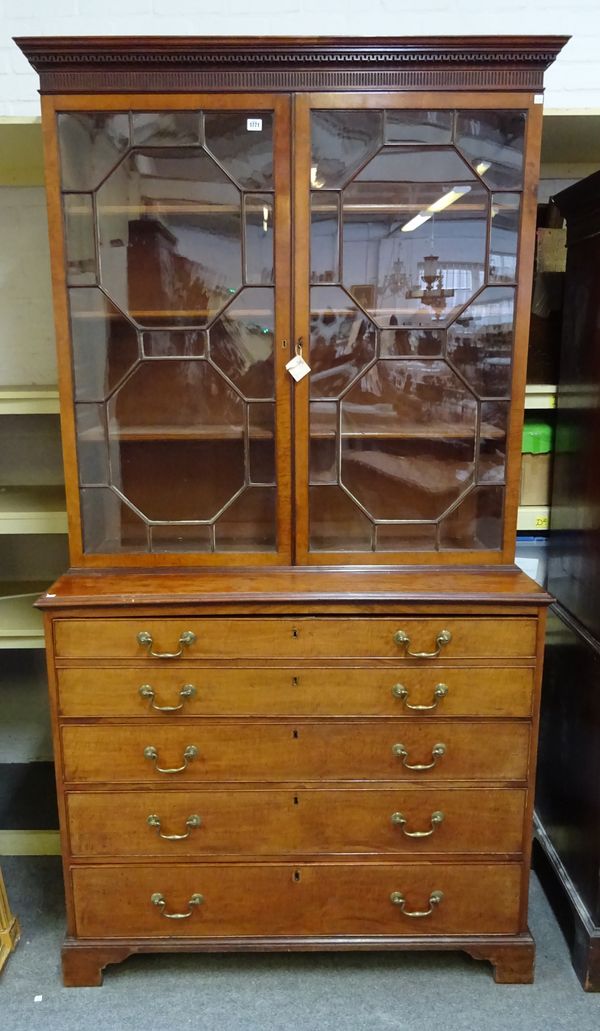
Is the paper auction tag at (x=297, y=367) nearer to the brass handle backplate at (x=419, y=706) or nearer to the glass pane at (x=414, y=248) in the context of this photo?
the glass pane at (x=414, y=248)

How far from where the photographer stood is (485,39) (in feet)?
4.37

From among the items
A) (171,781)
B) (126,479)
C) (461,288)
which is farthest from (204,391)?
(171,781)

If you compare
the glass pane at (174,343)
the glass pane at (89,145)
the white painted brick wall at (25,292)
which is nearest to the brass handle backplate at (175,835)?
the glass pane at (174,343)

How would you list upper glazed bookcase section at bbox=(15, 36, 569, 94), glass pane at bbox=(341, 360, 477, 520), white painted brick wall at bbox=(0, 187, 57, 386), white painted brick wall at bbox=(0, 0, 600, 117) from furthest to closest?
1. white painted brick wall at bbox=(0, 187, 57, 386)
2. white painted brick wall at bbox=(0, 0, 600, 117)
3. glass pane at bbox=(341, 360, 477, 520)
4. upper glazed bookcase section at bbox=(15, 36, 569, 94)

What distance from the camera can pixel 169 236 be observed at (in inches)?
59.6

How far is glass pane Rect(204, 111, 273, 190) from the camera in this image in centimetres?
141

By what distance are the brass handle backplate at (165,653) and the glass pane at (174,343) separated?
0.62 meters

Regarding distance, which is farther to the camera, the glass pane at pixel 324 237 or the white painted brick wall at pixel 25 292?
the white painted brick wall at pixel 25 292

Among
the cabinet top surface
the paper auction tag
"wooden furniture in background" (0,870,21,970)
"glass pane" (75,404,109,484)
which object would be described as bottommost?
"wooden furniture in background" (0,870,21,970)

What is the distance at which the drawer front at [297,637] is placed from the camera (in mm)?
1438

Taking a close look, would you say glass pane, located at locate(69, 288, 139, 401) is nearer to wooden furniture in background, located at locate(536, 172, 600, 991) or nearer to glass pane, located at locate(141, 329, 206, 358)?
glass pane, located at locate(141, 329, 206, 358)

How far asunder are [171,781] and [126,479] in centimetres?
69

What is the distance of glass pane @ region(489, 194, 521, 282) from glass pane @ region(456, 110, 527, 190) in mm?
29

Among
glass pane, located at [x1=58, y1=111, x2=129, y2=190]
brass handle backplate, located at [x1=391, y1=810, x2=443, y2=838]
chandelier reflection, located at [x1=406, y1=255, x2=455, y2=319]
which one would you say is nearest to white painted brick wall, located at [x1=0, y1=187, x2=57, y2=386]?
glass pane, located at [x1=58, y1=111, x2=129, y2=190]
